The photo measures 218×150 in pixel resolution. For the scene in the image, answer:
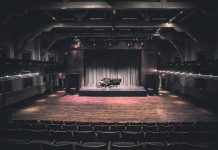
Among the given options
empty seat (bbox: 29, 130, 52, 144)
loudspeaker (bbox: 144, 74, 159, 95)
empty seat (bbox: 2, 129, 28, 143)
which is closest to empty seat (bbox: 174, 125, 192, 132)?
empty seat (bbox: 29, 130, 52, 144)

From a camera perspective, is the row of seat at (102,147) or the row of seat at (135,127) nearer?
the row of seat at (102,147)

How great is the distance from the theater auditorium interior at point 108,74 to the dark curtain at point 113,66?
13 cm

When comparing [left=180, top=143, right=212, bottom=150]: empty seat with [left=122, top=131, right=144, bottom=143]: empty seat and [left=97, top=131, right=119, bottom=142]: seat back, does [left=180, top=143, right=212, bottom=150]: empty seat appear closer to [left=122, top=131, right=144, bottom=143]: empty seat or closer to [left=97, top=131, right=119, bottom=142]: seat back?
[left=122, top=131, right=144, bottom=143]: empty seat

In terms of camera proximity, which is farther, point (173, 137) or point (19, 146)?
point (173, 137)

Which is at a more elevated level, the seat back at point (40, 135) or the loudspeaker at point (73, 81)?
the loudspeaker at point (73, 81)

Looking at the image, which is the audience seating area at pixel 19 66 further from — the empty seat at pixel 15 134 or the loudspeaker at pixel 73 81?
the loudspeaker at pixel 73 81

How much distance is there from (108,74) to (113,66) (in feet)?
4.12

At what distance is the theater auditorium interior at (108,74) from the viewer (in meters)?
6.41

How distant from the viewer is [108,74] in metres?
24.5

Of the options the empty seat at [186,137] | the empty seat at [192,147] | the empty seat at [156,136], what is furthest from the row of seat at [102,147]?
the empty seat at [156,136]

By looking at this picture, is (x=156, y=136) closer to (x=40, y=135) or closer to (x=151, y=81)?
(x=40, y=135)

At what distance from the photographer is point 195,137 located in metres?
6.23

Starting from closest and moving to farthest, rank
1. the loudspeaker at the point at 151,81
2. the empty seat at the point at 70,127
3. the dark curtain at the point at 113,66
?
the empty seat at the point at 70,127
the loudspeaker at the point at 151,81
the dark curtain at the point at 113,66

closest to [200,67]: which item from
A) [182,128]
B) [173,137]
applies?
[182,128]
